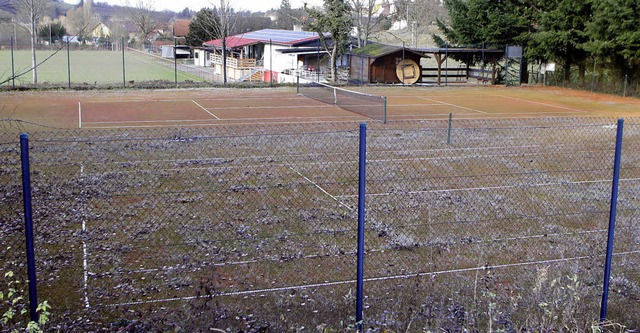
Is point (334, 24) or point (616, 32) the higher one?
point (334, 24)

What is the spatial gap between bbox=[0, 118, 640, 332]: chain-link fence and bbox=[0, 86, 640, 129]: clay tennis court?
7.85m

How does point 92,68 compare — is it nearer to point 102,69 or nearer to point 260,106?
point 102,69

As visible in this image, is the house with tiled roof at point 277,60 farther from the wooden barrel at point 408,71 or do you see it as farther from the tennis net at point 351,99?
the tennis net at point 351,99

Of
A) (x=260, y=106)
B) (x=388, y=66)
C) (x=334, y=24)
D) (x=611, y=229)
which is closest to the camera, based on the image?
(x=611, y=229)

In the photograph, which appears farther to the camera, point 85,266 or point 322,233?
point 322,233

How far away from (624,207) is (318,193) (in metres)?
5.36

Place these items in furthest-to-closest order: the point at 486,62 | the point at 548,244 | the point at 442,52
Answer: the point at 486,62 → the point at 442,52 → the point at 548,244

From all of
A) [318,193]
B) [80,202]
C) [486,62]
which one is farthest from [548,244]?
[486,62]

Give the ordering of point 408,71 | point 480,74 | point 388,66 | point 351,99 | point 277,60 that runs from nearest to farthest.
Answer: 1. point 351,99
2. point 388,66
3. point 408,71
4. point 480,74
5. point 277,60

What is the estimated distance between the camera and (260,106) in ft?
94.0

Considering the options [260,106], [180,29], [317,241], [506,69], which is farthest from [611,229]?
[180,29]

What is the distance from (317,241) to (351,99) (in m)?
22.2

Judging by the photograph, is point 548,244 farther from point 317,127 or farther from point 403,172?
point 317,127

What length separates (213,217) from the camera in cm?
1037
